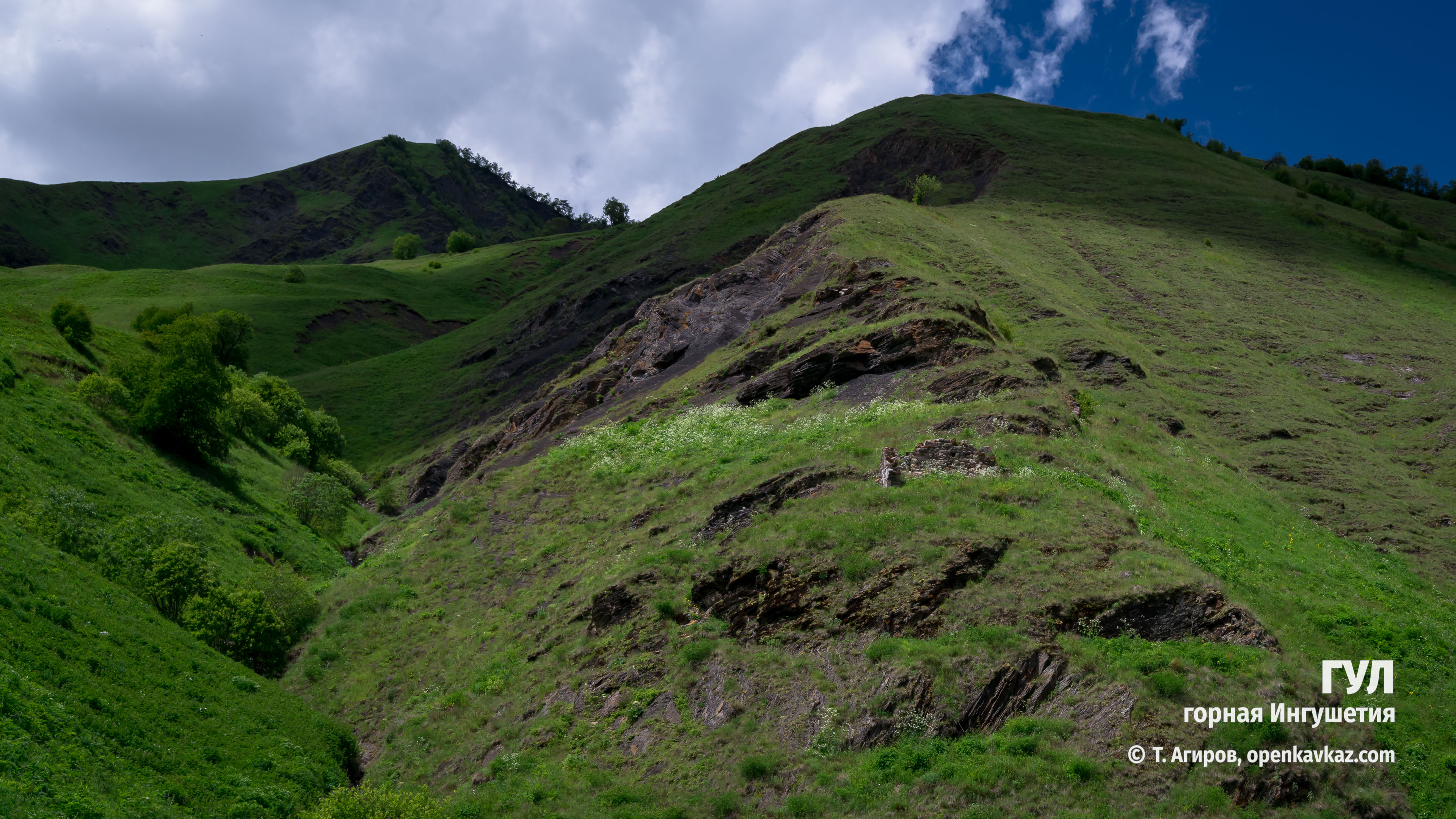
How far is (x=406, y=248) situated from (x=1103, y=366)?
148572 millimetres

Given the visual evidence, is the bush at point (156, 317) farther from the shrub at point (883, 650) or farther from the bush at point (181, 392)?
the shrub at point (883, 650)

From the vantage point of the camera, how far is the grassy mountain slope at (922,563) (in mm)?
15164

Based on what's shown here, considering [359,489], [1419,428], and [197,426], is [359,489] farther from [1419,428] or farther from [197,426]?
[1419,428]

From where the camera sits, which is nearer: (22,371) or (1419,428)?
(22,371)

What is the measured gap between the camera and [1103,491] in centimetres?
2294

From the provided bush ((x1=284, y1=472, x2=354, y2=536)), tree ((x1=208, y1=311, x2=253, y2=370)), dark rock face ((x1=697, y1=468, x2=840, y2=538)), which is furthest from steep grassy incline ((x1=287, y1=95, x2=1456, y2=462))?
dark rock face ((x1=697, y1=468, x2=840, y2=538))

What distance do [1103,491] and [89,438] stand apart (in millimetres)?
41238

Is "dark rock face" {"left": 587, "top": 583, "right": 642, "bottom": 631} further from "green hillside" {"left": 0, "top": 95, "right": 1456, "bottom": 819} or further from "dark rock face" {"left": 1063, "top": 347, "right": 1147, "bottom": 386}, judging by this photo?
"dark rock face" {"left": 1063, "top": 347, "right": 1147, "bottom": 386}

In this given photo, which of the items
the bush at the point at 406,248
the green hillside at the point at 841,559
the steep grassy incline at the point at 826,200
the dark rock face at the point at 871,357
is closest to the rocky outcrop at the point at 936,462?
the green hillside at the point at 841,559

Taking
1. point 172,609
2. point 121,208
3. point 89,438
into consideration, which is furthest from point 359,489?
point 121,208

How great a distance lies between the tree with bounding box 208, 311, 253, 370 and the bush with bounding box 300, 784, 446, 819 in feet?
203

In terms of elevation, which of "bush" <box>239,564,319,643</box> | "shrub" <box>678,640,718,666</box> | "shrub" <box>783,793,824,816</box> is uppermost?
"shrub" <box>678,640,718,666</box>

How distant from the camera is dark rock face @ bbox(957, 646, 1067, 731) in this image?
51.1 ft

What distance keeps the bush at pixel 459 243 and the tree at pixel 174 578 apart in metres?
143
